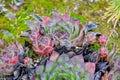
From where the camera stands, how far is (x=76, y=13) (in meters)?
2.81

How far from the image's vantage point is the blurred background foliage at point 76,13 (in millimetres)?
2572

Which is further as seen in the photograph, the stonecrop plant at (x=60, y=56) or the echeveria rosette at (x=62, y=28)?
the echeveria rosette at (x=62, y=28)

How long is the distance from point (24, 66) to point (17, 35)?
0.68 m

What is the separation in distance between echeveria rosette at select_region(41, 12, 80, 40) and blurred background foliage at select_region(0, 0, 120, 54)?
1.94 ft

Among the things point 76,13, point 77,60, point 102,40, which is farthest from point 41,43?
point 76,13

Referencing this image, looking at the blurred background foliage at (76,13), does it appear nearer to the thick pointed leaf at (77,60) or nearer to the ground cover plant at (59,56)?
the ground cover plant at (59,56)

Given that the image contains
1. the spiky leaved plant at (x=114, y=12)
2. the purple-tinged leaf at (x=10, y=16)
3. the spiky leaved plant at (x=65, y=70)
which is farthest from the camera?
the purple-tinged leaf at (x=10, y=16)

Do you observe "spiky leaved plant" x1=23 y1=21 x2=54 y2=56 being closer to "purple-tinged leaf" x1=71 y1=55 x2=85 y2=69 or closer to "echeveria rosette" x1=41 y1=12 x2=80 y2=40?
"echeveria rosette" x1=41 y1=12 x2=80 y2=40

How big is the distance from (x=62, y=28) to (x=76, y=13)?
0.92 meters

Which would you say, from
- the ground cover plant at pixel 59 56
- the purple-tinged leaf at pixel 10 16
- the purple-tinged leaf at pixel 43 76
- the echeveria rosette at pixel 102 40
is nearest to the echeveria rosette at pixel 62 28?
the ground cover plant at pixel 59 56

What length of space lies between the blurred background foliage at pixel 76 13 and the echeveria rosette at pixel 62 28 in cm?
59

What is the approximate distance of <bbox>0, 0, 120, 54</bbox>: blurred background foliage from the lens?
2.57 metres

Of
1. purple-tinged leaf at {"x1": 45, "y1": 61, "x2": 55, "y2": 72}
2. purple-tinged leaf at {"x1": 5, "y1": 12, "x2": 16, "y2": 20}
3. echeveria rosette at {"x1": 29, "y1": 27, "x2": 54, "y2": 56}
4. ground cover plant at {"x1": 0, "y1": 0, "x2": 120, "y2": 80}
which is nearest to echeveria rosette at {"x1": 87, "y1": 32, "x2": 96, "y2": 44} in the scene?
ground cover plant at {"x1": 0, "y1": 0, "x2": 120, "y2": 80}

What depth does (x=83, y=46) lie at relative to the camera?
1905 millimetres
